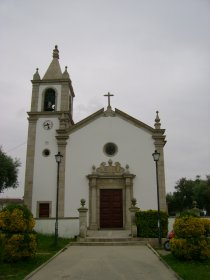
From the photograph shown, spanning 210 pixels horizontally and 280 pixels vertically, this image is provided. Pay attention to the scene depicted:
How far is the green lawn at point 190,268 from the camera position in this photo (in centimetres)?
923

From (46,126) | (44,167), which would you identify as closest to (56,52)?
(46,126)

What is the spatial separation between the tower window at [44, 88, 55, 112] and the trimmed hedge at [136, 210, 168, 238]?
37.7 ft

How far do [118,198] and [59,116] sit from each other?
728 cm

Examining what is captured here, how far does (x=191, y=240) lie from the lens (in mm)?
11914

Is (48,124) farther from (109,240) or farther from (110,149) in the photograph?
(109,240)

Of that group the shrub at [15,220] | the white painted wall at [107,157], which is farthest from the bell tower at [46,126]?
the shrub at [15,220]

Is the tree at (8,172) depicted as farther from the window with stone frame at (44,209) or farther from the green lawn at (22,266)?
the green lawn at (22,266)

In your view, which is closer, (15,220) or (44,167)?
(15,220)

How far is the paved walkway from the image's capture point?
9.34m

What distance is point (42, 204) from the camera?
877 inches

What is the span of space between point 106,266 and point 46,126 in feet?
49.9

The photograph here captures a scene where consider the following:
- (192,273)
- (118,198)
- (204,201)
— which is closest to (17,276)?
(192,273)

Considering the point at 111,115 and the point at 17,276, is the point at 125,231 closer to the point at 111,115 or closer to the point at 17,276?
the point at 111,115

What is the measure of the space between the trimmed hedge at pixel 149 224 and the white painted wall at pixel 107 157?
345 centimetres
